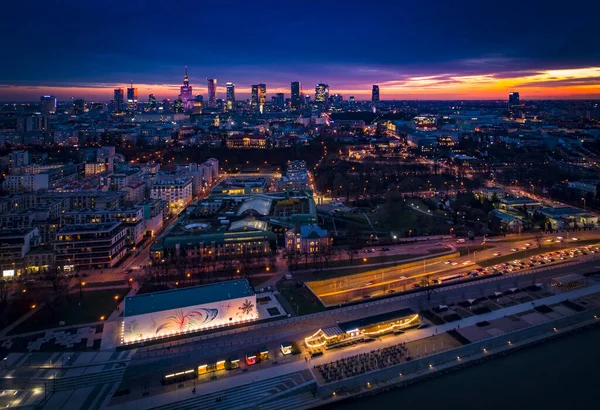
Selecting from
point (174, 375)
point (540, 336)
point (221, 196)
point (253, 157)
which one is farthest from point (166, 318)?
point (253, 157)


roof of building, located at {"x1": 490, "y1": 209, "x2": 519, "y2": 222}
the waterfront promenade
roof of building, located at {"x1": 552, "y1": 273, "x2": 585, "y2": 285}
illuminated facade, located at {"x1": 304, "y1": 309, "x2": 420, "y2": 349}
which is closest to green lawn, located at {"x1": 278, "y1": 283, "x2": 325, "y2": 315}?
illuminated facade, located at {"x1": 304, "y1": 309, "x2": 420, "y2": 349}

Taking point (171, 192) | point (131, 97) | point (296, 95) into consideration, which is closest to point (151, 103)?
point (131, 97)

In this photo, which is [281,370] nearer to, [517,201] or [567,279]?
[567,279]

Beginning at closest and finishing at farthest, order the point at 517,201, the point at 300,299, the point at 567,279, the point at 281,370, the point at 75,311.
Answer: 1. the point at 281,370
2. the point at 75,311
3. the point at 300,299
4. the point at 567,279
5. the point at 517,201

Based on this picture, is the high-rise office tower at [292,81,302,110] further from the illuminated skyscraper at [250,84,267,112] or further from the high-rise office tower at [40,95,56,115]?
the high-rise office tower at [40,95,56,115]

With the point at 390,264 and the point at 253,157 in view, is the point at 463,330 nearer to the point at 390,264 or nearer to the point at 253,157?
the point at 390,264
